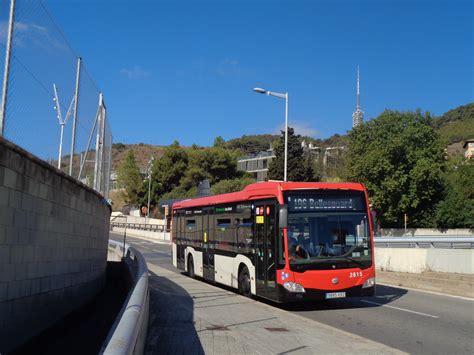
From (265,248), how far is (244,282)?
7.02 feet

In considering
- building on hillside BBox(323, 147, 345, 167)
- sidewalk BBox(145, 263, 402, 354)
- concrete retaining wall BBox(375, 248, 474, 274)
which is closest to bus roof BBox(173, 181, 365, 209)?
sidewalk BBox(145, 263, 402, 354)

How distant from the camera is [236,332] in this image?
27.9 feet

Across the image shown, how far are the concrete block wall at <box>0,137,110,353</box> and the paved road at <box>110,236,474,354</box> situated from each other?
17.7 ft

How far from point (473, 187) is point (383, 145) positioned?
11820 mm

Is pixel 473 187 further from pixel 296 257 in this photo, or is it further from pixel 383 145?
pixel 296 257

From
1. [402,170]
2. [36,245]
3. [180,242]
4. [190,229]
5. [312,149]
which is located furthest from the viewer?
[312,149]

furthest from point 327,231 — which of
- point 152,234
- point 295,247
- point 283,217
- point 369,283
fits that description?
point 152,234

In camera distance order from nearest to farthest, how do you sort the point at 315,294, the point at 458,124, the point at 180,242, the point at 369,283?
the point at 315,294, the point at 369,283, the point at 180,242, the point at 458,124

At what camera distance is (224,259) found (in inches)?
623

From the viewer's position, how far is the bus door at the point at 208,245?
17.0m

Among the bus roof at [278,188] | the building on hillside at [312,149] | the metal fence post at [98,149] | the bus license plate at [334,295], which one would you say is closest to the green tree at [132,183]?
the building on hillside at [312,149]

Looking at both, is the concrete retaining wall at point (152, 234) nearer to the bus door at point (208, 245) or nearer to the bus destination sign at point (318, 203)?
the bus door at point (208, 245)

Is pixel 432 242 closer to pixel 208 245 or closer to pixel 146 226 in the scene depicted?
pixel 208 245

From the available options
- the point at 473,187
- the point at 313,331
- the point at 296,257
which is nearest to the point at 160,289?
the point at 296,257
